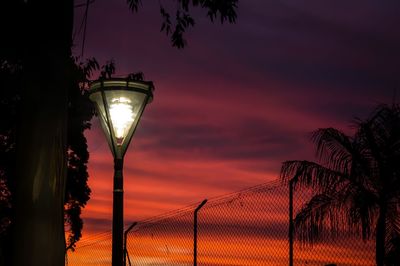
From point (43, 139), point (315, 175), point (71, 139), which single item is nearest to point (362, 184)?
point (315, 175)

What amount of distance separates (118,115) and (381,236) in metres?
4.81

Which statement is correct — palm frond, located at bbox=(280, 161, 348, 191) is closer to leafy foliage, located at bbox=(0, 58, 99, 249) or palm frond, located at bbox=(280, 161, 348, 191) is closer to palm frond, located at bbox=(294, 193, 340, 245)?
palm frond, located at bbox=(294, 193, 340, 245)

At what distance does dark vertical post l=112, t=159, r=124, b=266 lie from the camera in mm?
8086

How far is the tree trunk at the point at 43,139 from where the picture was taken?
735 centimetres

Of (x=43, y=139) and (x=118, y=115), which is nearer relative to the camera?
(x=43, y=139)

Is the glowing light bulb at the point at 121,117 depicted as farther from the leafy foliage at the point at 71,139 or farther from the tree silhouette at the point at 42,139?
the leafy foliage at the point at 71,139

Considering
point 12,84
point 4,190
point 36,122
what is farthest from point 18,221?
point 4,190

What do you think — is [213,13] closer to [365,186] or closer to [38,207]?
[365,186]

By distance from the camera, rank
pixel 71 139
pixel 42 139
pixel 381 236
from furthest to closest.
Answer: pixel 71 139
pixel 381 236
pixel 42 139

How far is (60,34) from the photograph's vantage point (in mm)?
8055

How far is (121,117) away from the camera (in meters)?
8.35

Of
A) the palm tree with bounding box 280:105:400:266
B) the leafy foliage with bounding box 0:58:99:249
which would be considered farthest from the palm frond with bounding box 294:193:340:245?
the leafy foliage with bounding box 0:58:99:249

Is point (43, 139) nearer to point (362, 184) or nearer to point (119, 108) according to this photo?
point (119, 108)

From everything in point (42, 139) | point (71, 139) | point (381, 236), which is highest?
point (71, 139)
